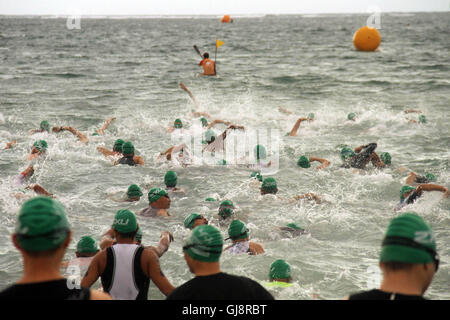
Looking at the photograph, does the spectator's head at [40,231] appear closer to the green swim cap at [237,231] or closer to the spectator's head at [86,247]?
the spectator's head at [86,247]

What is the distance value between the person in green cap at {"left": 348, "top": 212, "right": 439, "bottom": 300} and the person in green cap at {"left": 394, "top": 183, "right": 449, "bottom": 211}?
6284 mm

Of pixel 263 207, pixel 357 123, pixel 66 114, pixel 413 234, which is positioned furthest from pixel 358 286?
pixel 66 114

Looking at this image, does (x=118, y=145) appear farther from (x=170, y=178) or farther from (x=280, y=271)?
(x=280, y=271)

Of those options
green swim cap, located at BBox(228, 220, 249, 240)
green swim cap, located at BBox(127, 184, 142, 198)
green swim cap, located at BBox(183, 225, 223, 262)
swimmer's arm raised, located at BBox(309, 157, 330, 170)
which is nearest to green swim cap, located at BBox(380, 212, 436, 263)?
green swim cap, located at BBox(183, 225, 223, 262)

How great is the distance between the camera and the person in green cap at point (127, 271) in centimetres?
411

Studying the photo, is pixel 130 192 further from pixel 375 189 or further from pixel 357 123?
pixel 357 123

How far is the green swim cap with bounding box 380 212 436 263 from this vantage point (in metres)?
2.39

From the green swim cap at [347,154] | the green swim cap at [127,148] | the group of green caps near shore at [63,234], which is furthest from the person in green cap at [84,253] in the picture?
the green swim cap at [347,154]

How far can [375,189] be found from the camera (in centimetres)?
1072

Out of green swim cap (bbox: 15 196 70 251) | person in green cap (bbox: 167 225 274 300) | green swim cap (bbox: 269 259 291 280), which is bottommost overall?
green swim cap (bbox: 269 259 291 280)

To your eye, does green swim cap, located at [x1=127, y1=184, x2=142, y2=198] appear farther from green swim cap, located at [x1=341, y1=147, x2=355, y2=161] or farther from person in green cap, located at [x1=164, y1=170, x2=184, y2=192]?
green swim cap, located at [x1=341, y1=147, x2=355, y2=161]

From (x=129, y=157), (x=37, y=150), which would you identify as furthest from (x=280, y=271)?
(x=37, y=150)

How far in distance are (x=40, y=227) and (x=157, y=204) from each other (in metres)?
6.35

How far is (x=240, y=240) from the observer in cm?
653
